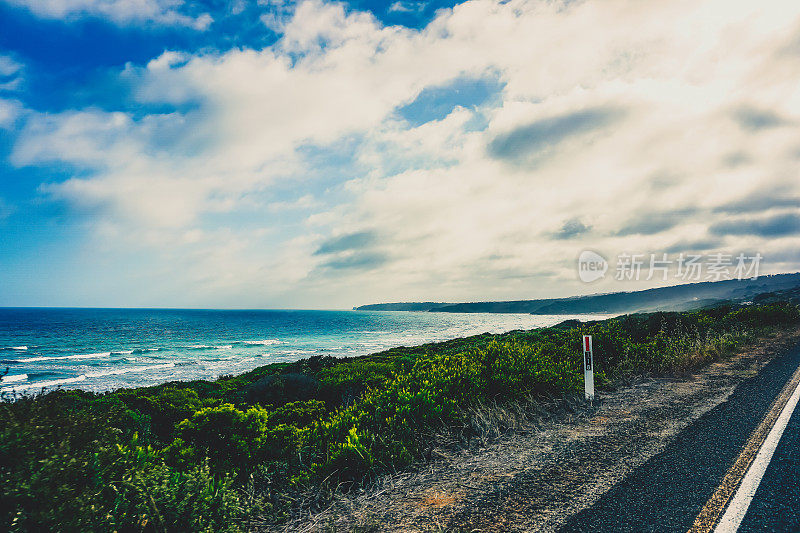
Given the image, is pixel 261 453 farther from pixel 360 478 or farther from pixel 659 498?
pixel 659 498

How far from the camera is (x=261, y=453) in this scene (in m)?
5.62

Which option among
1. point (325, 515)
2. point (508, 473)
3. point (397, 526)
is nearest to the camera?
point (397, 526)

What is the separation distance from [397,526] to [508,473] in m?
1.48

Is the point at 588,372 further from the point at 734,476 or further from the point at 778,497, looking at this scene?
the point at 778,497

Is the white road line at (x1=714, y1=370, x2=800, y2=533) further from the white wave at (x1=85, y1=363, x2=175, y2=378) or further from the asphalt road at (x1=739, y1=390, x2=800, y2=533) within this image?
the white wave at (x1=85, y1=363, x2=175, y2=378)

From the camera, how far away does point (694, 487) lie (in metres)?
3.67

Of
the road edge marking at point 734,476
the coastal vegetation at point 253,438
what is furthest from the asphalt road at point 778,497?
the coastal vegetation at point 253,438

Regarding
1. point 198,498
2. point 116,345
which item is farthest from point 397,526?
point 116,345

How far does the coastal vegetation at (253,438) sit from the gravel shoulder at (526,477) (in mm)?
461

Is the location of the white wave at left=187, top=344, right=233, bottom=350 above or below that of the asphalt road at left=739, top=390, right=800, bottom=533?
below

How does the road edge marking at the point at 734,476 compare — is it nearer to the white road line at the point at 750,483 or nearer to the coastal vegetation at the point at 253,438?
the white road line at the point at 750,483

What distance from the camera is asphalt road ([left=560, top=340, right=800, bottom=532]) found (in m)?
3.10

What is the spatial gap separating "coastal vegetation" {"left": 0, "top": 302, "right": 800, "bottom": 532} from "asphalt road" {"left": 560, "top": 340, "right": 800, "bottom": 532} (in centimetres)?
217

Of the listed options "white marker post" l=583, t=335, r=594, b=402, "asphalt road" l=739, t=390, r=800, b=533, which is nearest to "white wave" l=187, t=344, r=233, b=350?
"white marker post" l=583, t=335, r=594, b=402
